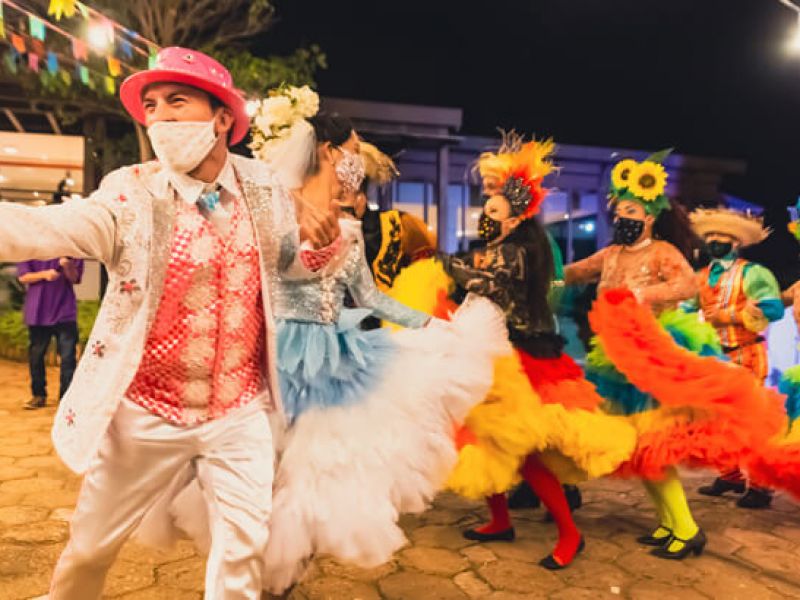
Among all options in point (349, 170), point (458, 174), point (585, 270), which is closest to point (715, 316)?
point (585, 270)

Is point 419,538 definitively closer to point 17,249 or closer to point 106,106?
point 17,249

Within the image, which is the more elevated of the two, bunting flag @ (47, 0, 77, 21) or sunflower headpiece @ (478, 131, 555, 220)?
bunting flag @ (47, 0, 77, 21)

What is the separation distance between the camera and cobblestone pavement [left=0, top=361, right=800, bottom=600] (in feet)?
11.4

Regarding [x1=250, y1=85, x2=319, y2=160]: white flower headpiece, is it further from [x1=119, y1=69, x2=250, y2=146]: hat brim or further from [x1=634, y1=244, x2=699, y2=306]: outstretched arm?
[x1=634, y1=244, x2=699, y2=306]: outstretched arm

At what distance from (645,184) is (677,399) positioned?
4.92ft

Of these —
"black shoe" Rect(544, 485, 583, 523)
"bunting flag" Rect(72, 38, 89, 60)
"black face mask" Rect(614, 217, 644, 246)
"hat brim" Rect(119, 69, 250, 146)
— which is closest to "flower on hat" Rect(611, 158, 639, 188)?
"black face mask" Rect(614, 217, 644, 246)

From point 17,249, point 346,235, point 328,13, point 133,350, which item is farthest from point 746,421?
point 328,13

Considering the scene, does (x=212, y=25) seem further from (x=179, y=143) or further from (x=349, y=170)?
(x=179, y=143)

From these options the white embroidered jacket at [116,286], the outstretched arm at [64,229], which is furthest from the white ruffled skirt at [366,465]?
the outstretched arm at [64,229]

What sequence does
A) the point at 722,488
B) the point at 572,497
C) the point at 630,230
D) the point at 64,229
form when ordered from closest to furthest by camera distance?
the point at 64,229, the point at 630,230, the point at 572,497, the point at 722,488

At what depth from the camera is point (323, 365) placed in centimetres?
266

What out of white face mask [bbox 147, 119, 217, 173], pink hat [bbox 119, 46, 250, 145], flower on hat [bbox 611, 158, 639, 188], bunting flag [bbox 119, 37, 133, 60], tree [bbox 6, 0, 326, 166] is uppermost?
tree [bbox 6, 0, 326, 166]

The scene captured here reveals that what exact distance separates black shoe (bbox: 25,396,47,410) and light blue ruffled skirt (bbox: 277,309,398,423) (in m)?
5.79

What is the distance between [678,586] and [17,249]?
332 cm
